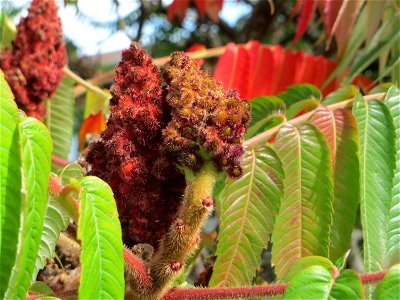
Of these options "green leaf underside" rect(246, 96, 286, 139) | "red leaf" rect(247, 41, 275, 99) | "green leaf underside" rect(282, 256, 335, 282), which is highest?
"green leaf underside" rect(282, 256, 335, 282)

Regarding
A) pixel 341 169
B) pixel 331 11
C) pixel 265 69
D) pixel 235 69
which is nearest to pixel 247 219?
pixel 341 169

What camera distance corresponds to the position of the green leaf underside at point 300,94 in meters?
1.84

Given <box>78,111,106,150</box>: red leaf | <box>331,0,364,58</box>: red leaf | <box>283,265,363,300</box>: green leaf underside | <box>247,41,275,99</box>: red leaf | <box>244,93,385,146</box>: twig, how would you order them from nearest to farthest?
1. <box>283,265,363,300</box>: green leaf underside
2. <box>244,93,385,146</box>: twig
3. <box>331,0,364,58</box>: red leaf
4. <box>78,111,106,150</box>: red leaf
5. <box>247,41,275,99</box>: red leaf

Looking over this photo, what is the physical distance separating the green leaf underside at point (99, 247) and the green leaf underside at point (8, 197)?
0.30ft

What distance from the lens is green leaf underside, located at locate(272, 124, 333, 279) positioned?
1411 mm

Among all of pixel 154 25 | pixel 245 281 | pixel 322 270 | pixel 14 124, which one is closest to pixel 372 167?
pixel 245 281

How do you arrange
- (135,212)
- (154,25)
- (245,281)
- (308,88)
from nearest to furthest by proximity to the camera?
(135,212), (245,281), (308,88), (154,25)

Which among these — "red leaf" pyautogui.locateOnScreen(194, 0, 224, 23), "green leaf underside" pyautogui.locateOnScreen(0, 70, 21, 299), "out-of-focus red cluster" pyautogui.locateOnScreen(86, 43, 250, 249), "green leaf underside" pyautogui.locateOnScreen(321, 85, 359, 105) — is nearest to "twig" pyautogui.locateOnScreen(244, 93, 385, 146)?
"green leaf underside" pyautogui.locateOnScreen(321, 85, 359, 105)

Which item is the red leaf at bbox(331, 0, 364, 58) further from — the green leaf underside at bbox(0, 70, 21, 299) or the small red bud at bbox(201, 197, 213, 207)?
the green leaf underside at bbox(0, 70, 21, 299)

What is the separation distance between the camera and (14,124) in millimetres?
946

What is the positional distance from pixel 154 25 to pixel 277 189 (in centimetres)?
521

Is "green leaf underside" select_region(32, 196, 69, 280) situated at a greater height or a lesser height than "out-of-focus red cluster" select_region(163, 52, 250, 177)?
lesser

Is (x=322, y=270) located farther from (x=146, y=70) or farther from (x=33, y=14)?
(x=33, y=14)

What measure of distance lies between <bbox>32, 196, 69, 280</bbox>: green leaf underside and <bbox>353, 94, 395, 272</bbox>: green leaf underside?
0.58 m
